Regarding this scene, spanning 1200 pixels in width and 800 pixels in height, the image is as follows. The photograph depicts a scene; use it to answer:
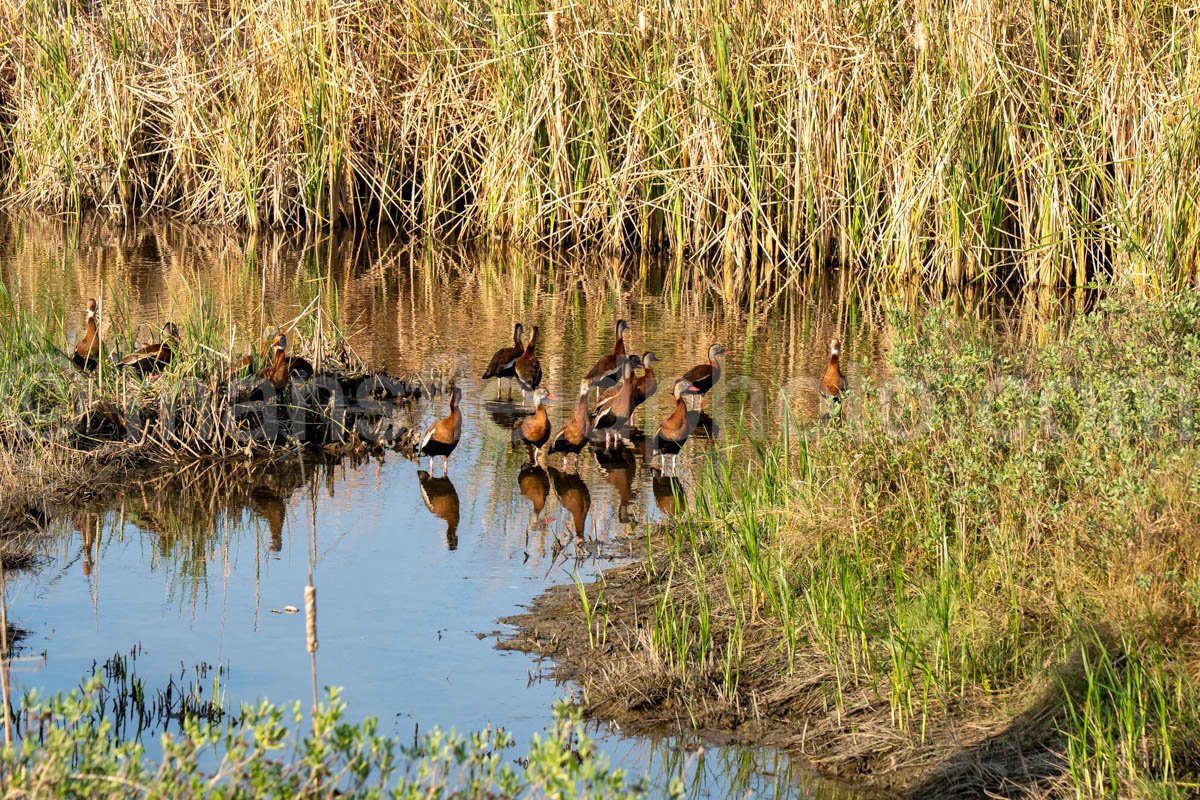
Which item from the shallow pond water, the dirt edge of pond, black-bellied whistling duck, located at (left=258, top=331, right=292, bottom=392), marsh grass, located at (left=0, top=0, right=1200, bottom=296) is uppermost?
marsh grass, located at (left=0, top=0, right=1200, bottom=296)

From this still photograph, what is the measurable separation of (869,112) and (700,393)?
14.2 feet

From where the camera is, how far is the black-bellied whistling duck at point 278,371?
32.1ft

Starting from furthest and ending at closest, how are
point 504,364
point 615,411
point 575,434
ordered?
point 504,364 → point 615,411 → point 575,434

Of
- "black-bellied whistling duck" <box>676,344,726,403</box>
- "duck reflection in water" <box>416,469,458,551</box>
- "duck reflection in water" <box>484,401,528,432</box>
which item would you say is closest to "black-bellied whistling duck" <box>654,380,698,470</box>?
"black-bellied whistling duck" <box>676,344,726,403</box>

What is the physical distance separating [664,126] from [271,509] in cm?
748

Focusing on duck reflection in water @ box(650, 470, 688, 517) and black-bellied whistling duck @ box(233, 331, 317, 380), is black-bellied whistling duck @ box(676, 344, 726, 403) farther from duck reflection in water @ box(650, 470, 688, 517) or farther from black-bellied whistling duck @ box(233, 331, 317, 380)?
black-bellied whistling duck @ box(233, 331, 317, 380)

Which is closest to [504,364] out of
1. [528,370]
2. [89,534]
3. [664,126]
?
A: [528,370]

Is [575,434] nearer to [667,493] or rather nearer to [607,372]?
[667,493]

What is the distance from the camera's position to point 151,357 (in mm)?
9938

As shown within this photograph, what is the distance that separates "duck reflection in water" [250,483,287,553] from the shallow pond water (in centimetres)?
2

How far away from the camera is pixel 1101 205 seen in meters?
13.6

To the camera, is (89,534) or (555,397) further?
(555,397)

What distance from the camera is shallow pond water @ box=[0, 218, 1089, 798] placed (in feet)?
→ 20.3

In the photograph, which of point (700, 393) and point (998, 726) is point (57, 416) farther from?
point (998, 726)
